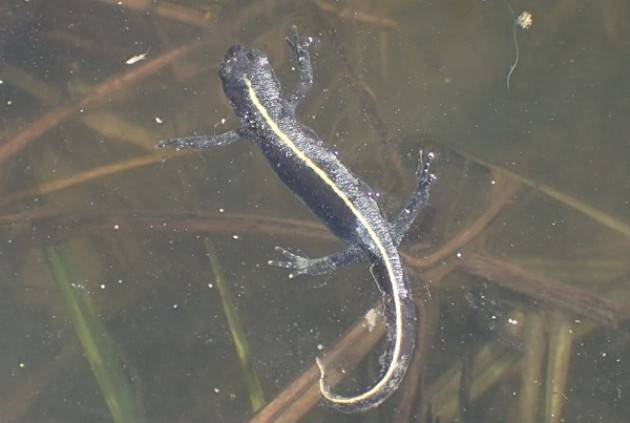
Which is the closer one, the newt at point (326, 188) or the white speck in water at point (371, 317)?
the newt at point (326, 188)

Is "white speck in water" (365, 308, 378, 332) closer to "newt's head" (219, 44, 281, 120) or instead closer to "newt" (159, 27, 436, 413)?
"newt" (159, 27, 436, 413)

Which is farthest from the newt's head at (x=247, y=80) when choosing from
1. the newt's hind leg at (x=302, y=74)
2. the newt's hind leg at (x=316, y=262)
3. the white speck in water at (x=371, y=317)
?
the white speck in water at (x=371, y=317)

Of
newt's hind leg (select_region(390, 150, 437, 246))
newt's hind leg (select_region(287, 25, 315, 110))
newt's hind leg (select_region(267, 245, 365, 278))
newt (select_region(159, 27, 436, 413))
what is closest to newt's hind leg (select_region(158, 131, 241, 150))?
newt (select_region(159, 27, 436, 413))

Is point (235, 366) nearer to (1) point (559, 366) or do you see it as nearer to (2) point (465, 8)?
(1) point (559, 366)

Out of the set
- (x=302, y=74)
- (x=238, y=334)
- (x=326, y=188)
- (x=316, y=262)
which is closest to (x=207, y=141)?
(x=302, y=74)

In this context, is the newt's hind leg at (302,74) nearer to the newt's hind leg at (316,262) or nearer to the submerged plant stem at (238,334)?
the newt's hind leg at (316,262)

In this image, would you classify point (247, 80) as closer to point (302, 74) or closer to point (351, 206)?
point (302, 74)

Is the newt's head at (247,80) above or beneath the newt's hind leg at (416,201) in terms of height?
above

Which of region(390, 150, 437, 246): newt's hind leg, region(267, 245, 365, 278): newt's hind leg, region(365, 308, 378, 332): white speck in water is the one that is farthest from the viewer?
region(365, 308, 378, 332): white speck in water
